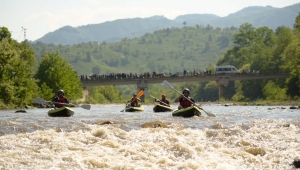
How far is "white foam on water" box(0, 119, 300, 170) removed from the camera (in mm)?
17266

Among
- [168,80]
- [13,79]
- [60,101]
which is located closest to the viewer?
[60,101]

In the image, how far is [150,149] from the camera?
1967 centimetres

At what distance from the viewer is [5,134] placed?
23266 millimetres

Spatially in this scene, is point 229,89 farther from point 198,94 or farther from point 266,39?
point 198,94

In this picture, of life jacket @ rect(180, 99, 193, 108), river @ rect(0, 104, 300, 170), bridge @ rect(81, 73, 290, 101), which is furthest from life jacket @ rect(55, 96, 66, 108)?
bridge @ rect(81, 73, 290, 101)

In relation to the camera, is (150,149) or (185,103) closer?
(150,149)

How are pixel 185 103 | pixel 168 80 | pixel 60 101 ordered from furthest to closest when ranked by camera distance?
pixel 168 80 → pixel 60 101 → pixel 185 103

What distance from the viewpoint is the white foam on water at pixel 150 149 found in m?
17.3

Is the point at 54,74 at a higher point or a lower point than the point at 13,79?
lower

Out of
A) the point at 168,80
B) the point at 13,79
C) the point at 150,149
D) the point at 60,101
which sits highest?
the point at 150,149

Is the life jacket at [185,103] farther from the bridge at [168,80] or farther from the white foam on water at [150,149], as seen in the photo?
the bridge at [168,80]

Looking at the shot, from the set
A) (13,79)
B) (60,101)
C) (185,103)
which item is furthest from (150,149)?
(13,79)

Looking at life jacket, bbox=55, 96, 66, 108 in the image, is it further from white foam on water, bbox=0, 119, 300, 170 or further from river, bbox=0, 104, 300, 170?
white foam on water, bbox=0, 119, 300, 170

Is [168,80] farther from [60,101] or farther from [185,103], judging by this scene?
[185,103]
